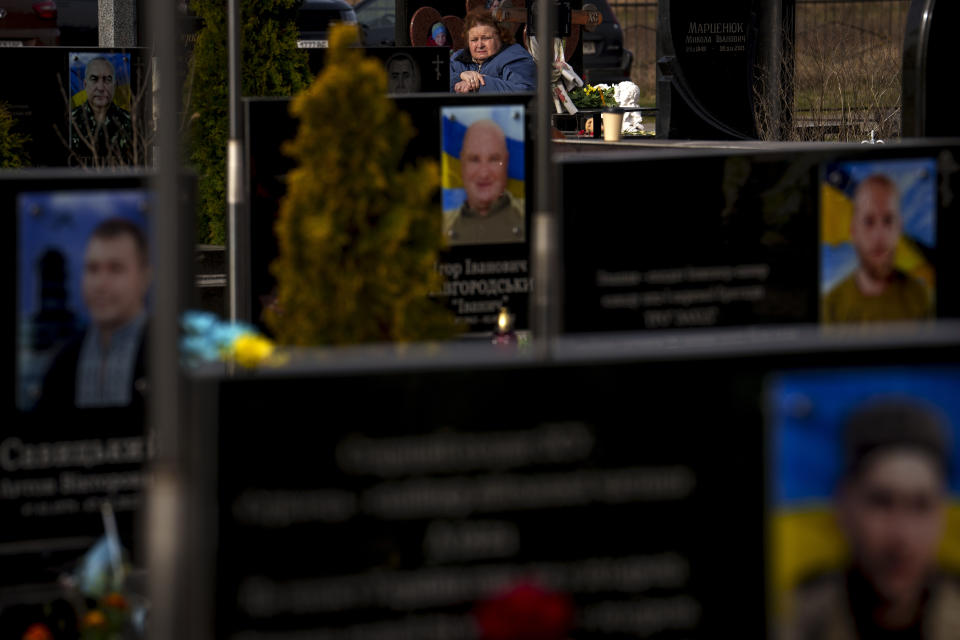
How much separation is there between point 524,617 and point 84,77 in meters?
11.9

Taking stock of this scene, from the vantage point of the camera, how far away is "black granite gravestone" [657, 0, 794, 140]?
64.7 ft

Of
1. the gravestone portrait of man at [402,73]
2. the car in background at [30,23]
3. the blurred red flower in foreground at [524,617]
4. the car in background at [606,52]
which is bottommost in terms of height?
the blurred red flower in foreground at [524,617]

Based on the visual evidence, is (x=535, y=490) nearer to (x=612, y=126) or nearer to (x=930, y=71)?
(x=930, y=71)

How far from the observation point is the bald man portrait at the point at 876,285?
6.34 meters

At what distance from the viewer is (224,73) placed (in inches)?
512

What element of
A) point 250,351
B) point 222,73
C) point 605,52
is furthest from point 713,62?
point 250,351

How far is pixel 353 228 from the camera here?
4.86 meters

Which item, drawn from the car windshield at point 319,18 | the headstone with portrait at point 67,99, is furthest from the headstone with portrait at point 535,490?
the car windshield at point 319,18

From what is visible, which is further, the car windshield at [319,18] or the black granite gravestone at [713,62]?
the car windshield at [319,18]

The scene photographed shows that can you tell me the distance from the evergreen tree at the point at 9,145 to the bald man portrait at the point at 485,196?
670 centimetres

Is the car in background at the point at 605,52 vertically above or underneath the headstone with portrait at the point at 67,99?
above

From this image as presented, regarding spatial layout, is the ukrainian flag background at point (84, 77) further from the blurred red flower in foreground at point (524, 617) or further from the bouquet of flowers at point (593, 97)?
the blurred red flower in foreground at point (524, 617)

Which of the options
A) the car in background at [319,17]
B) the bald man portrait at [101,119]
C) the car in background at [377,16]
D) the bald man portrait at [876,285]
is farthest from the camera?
the car in background at [377,16]

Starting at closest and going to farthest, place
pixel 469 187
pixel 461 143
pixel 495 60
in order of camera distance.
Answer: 1. pixel 469 187
2. pixel 461 143
3. pixel 495 60
